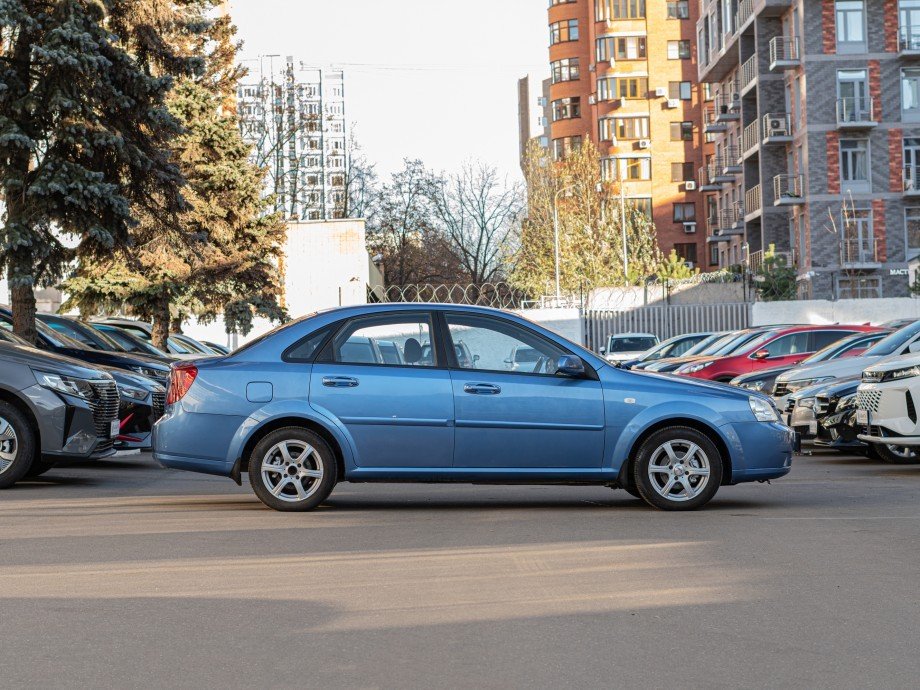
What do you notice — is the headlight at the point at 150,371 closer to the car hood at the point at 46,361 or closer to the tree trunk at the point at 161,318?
the car hood at the point at 46,361

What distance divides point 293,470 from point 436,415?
1.24 m

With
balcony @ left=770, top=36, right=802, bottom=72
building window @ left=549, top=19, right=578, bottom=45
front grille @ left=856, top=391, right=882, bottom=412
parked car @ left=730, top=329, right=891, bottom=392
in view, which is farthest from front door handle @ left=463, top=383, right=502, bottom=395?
building window @ left=549, top=19, right=578, bottom=45

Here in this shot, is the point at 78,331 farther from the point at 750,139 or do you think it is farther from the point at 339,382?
the point at 750,139

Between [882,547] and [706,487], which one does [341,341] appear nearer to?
[706,487]

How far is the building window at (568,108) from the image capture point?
330ft

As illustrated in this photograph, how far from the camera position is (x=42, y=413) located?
13125 mm

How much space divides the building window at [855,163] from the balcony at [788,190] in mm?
1839

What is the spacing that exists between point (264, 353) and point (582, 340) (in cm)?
3772

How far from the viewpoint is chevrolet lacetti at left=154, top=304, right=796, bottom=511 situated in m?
11.1

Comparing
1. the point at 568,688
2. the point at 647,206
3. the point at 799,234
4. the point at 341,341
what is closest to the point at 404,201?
the point at 647,206

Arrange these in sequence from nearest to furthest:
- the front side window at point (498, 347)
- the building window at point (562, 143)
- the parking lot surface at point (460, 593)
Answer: the parking lot surface at point (460, 593)
the front side window at point (498, 347)
the building window at point (562, 143)

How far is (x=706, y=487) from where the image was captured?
37.3ft

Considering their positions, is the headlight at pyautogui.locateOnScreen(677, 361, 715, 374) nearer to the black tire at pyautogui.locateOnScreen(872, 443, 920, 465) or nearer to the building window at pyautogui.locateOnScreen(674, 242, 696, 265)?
the black tire at pyautogui.locateOnScreen(872, 443, 920, 465)

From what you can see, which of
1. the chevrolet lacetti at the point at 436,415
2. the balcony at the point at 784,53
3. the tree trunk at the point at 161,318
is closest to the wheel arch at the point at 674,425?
the chevrolet lacetti at the point at 436,415
